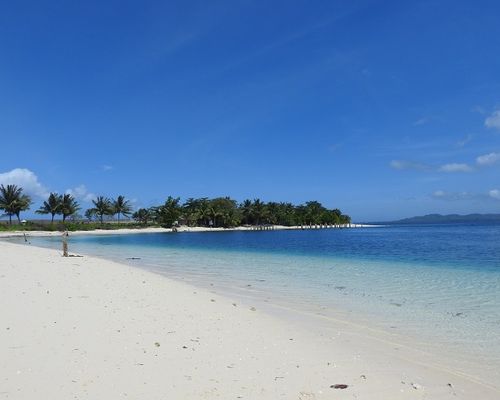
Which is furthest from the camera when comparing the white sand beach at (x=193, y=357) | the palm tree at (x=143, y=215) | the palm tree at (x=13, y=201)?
the palm tree at (x=143, y=215)

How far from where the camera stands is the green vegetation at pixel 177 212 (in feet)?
265

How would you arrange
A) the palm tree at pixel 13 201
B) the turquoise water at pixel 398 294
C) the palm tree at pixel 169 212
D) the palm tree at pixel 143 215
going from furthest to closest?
the palm tree at pixel 143 215
the palm tree at pixel 169 212
the palm tree at pixel 13 201
the turquoise water at pixel 398 294

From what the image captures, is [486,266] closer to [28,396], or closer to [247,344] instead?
[247,344]

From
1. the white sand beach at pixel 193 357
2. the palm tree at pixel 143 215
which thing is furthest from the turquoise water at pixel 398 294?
the palm tree at pixel 143 215

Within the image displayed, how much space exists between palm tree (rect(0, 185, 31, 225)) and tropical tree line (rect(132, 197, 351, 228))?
29.9 metres

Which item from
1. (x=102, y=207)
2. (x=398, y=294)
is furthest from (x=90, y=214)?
(x=398, y=294)

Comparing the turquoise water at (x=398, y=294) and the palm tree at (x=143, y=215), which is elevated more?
the palm tree at (x=143, y=215)

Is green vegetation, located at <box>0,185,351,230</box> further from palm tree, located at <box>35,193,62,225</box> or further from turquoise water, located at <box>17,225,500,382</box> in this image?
turquoise water, located at <box>17,225,500,382</box>

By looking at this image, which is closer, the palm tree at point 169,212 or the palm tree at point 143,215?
the palm tree at point 169,212

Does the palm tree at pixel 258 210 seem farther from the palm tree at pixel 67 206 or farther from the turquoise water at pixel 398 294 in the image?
the turquoise water at pixel 398 294

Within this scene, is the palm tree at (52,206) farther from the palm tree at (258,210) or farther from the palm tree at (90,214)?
the palm tree at (258,210)

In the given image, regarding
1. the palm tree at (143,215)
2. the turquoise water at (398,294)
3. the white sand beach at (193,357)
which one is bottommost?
the turquoise water at (398,294)

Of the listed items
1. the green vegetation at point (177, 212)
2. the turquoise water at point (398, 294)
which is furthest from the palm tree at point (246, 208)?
the turquoise water at point (398, 294)

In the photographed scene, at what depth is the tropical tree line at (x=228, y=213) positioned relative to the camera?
98.4 m
